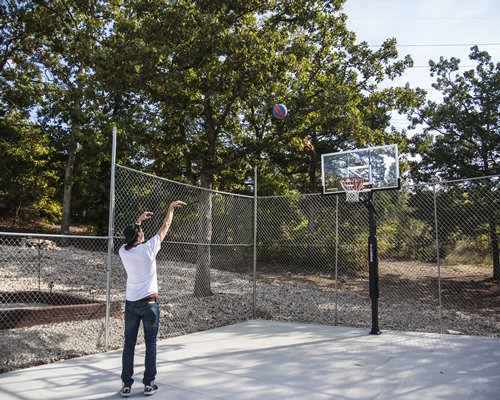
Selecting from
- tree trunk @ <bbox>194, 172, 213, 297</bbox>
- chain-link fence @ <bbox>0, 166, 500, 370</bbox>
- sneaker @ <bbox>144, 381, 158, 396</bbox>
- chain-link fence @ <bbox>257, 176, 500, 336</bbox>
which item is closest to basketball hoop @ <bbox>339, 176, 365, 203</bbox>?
chain-link fence @ <bbox>0, 166, 500, 370</bbox>

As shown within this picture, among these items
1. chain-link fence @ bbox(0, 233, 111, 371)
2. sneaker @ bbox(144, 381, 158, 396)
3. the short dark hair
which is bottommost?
sneaker @ bbox(144, 381, 158, 396)

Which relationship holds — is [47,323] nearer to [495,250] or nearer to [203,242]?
[203,242]

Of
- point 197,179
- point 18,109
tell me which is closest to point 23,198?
point 18,109

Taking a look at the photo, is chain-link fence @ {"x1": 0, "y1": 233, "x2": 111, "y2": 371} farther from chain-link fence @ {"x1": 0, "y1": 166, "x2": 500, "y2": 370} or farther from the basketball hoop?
the basketball hoop

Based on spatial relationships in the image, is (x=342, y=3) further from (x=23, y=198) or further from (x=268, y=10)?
(x=23, y=198)

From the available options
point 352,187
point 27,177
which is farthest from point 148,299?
point 27,177

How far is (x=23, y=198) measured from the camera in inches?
1036

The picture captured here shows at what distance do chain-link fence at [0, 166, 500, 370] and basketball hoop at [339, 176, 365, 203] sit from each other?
588mm

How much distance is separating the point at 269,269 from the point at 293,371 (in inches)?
435

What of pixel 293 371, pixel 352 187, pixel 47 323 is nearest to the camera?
pixel 293 371

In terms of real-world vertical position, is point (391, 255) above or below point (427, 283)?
above

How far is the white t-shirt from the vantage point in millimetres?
4480

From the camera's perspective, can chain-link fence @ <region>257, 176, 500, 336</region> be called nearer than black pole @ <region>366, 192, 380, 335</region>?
No

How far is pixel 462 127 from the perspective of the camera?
16.3m
